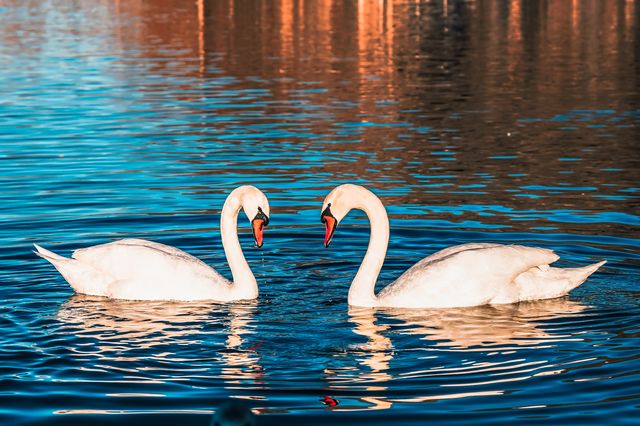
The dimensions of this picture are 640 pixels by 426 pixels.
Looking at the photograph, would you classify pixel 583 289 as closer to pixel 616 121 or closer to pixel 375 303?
pixel 375 303

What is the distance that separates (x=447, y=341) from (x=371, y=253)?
2.01 metres

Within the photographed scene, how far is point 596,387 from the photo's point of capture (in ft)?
32.8

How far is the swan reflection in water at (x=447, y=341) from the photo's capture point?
9969 mm

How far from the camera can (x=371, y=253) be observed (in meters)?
13.1

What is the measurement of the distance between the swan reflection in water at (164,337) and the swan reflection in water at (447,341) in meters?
0.99

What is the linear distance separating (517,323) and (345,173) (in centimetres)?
922

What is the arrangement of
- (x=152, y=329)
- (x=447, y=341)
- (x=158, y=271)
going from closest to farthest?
1. (x=447, y=341)
2. (x=152, y=329)
3. (x=158, y=271)

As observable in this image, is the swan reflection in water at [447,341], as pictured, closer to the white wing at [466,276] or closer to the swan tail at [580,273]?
the white wing at [466,276]

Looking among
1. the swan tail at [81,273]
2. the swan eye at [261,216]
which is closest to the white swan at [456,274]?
the swan eye at [261,216]

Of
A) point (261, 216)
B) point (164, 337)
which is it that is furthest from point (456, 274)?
point (164, 337)

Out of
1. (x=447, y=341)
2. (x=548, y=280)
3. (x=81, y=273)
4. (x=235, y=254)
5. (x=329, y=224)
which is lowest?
(x=447, y=341)

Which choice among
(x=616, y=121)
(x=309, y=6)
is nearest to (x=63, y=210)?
(x=616, y=121)

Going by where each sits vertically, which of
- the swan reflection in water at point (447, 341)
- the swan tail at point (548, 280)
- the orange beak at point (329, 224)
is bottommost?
the swan reflection in water at point (447, 341)

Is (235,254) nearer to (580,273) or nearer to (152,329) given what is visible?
(152,329)
